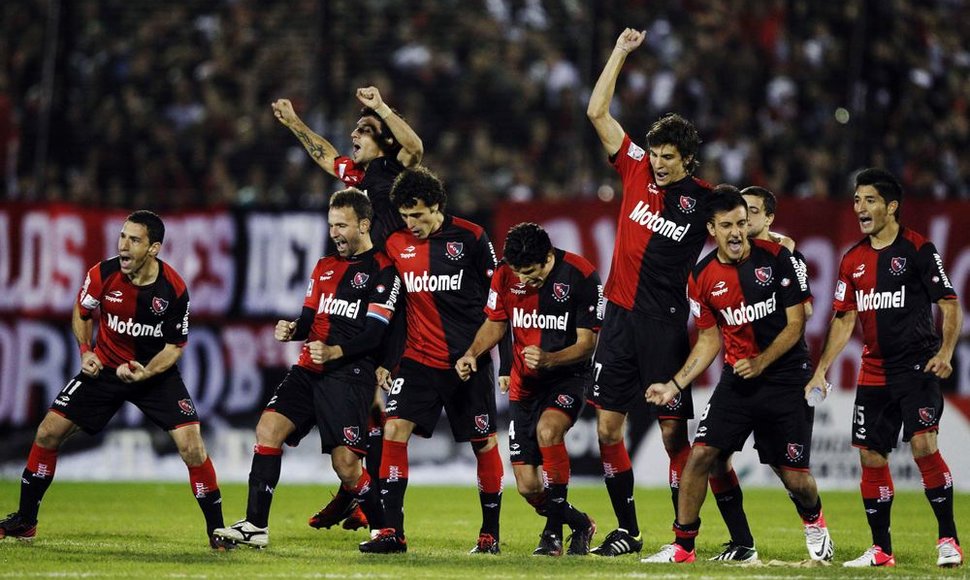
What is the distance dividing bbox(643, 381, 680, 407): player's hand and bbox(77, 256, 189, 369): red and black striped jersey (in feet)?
10.5

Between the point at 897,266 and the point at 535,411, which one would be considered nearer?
the point at 897,266

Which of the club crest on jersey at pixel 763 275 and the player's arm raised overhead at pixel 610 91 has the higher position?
the player's arm raised overhead at pixel 610 91

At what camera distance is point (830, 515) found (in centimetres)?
1313

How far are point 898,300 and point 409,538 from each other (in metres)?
3.97

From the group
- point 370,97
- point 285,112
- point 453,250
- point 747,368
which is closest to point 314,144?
point 285,112

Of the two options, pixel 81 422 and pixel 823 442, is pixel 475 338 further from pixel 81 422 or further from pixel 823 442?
pixel 823 442

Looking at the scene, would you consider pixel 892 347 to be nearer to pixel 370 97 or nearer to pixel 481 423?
pixel 481 423

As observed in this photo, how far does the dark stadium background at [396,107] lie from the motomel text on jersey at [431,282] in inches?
241

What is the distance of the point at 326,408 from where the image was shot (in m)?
9.80

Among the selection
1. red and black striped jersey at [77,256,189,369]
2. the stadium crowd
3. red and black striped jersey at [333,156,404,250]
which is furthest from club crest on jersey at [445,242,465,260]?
the stadium crowd

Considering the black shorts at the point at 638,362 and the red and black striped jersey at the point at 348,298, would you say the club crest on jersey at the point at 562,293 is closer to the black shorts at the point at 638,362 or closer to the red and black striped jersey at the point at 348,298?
the black shorts at the point at 638,362

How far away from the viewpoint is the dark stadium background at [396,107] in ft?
53.4

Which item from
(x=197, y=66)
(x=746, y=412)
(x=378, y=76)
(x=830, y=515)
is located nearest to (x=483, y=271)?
(x=746, y=412)

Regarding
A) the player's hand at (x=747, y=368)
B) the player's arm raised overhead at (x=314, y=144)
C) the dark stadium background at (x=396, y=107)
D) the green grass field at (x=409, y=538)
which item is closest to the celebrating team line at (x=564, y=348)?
the player's hand at (x=747, y=368)
